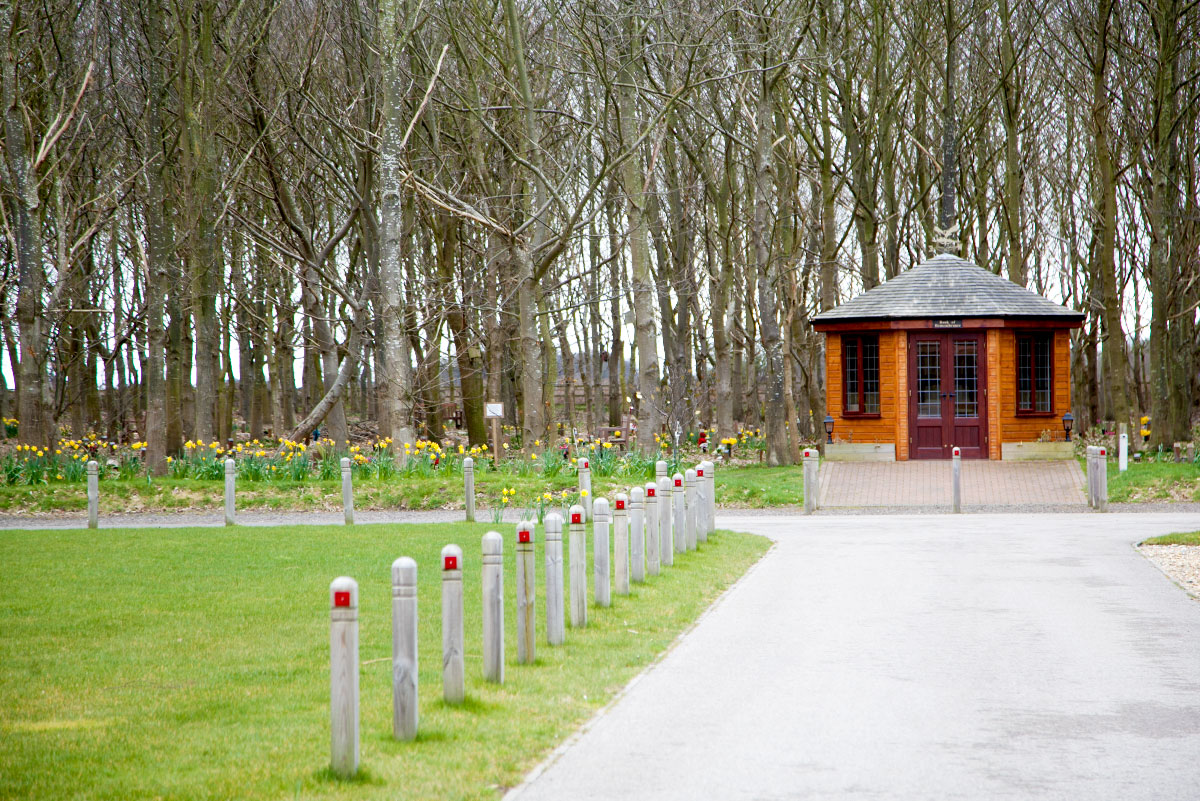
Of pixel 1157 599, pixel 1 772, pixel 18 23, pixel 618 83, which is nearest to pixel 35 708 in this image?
pixel 1 772

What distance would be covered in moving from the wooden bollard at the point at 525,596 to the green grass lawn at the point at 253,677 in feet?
0.43

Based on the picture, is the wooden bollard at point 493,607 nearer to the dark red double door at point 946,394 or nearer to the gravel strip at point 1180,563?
the gravel strip at point 1180,563

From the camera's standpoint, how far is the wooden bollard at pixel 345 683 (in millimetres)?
5441

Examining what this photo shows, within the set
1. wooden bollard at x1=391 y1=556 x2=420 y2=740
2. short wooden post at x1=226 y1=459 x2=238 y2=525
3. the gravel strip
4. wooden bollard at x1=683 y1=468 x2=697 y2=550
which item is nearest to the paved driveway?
the gravel strip

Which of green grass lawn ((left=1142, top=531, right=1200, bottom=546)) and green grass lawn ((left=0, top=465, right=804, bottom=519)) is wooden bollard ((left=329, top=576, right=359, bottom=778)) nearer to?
green grass lawn ((left=1142, top=531, right=1200, bottom=546))

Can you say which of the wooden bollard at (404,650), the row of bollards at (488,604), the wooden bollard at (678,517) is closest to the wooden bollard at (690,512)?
the wooden bollard at (678,517)

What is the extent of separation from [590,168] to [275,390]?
1473cm

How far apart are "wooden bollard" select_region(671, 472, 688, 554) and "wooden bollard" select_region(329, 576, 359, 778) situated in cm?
853

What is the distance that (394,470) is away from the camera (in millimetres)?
23484

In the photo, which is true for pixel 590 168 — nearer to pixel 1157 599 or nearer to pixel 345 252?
pixel 345 252

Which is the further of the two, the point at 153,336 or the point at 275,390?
the point at 275,390

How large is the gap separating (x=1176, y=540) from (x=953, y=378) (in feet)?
44.8

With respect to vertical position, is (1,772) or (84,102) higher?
(84,102)

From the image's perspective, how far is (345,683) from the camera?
5453 mm
